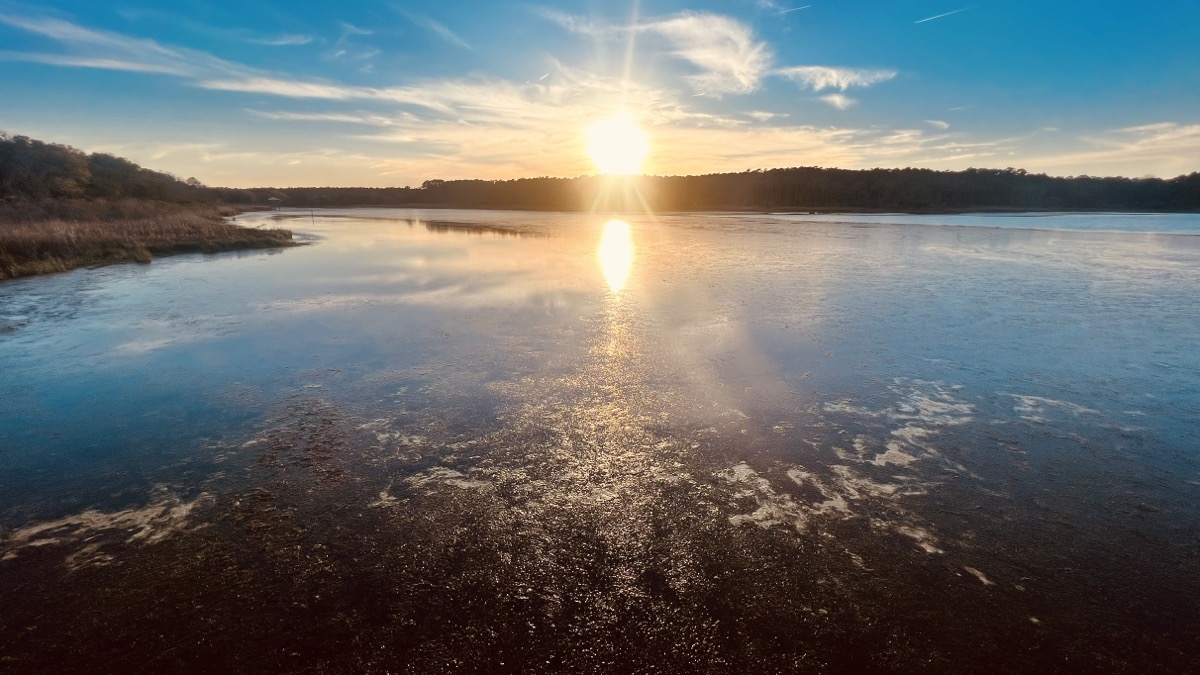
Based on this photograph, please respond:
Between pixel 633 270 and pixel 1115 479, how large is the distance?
12999 mm

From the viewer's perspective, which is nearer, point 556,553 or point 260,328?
point 556,553

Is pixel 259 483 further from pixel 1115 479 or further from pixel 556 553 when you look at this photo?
pixel 1115 479

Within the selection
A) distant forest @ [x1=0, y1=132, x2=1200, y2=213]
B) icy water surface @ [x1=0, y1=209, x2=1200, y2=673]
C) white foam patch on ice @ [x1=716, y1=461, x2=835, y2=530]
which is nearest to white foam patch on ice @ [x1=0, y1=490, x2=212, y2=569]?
icy water surface @ [x1=0, y1=209, x2=1200, y2=673]

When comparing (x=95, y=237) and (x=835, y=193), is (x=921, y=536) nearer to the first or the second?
(x=95, y=237)

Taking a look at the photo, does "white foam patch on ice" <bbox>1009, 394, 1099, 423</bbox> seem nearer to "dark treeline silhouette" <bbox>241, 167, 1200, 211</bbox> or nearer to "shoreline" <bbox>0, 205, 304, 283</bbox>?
"shoreline" <bbox>0, 205, 304, 283</bbox>

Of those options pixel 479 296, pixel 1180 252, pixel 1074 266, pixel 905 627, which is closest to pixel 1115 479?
pixel 905 627

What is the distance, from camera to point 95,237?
2106 cm

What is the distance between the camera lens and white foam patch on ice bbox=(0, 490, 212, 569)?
3545 mm

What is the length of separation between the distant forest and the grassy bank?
2.37 m

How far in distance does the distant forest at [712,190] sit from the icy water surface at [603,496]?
113ft

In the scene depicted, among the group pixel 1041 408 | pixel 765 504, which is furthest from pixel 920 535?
pixel 1041 408

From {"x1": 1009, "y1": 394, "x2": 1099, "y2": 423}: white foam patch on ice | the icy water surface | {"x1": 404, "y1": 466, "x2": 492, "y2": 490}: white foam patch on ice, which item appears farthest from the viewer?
{"x1": 1009, "y1": 394, "x2": 1099, "y2": 423}: white foam patch on ice

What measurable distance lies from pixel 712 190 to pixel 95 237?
280 feet

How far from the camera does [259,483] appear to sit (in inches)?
173
